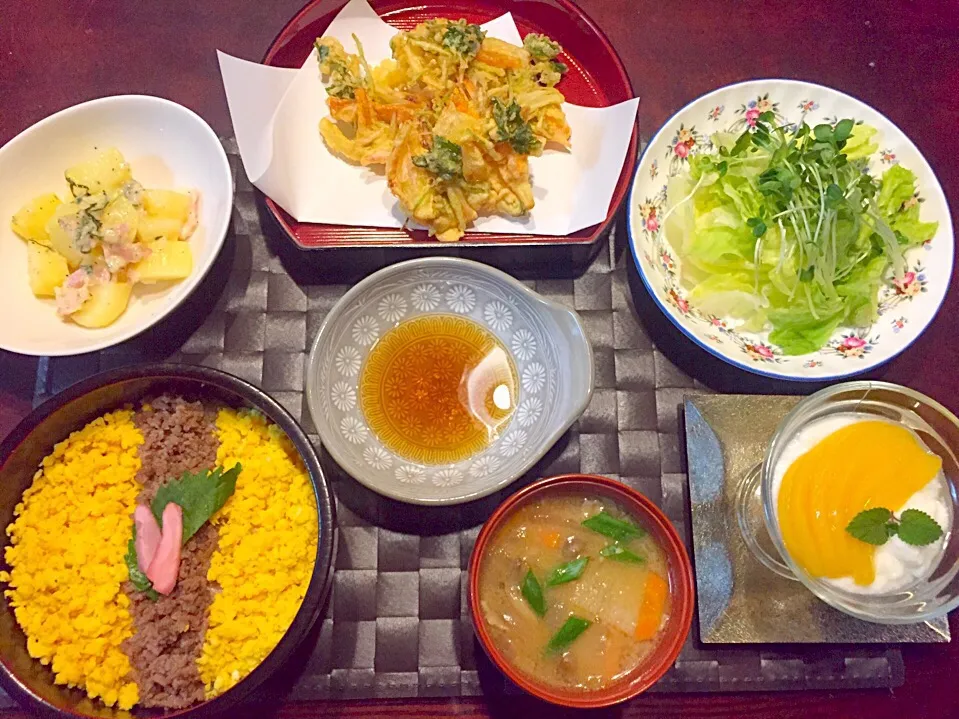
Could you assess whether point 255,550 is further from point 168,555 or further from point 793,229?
point 793,229

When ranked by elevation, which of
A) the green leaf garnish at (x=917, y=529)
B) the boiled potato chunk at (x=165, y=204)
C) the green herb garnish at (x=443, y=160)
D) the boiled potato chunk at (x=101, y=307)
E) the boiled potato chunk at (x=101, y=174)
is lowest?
the green leaf garnish at (x=917, y=529)

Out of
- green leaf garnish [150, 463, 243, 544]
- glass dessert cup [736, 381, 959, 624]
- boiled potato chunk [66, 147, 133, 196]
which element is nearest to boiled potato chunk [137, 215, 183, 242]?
boiled potato chunk [66, 147, 133, 196]

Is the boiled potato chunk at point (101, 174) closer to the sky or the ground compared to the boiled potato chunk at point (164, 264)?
closer to the sky

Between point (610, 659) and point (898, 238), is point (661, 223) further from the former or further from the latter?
point (610, 659)

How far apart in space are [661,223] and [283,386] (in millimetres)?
1099

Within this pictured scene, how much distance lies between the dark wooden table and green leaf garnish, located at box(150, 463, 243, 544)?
102cm

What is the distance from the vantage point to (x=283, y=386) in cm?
176

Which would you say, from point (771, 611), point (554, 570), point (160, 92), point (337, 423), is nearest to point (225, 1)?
point (160, 92)

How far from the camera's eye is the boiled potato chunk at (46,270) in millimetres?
1720

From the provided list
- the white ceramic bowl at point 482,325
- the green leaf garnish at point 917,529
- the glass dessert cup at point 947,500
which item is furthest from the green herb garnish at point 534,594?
the green leaf garnish at point 917,529

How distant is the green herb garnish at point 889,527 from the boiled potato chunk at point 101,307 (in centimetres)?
180

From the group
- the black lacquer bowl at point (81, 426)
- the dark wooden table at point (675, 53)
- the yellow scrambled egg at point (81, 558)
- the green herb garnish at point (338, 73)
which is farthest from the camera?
the dark wooden table at point (675, 53)

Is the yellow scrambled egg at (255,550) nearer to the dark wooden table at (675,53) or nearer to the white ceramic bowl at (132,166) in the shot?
the white ceramic bowl at (132,166)

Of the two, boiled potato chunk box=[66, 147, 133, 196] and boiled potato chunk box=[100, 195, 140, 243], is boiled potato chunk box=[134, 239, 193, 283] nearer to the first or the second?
boiled potato chunk box=[100, 195, 140, 243]
